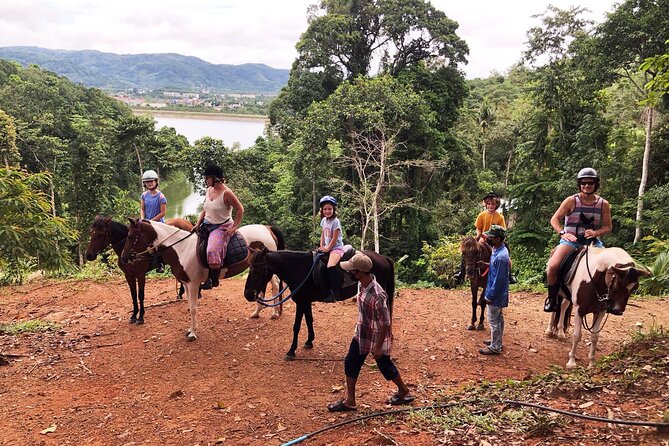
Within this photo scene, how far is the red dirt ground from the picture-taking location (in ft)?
14.3

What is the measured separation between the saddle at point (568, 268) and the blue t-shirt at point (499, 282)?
0.72 meters

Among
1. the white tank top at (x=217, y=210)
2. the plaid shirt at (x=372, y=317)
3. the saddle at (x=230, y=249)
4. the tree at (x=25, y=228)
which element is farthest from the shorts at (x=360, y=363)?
the tree at (x=25, y=228)

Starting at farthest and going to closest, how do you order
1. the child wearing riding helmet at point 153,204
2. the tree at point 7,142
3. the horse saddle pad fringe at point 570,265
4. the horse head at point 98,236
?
the tree at point 7,142 < the child wearing riding helmet at point 153,204 < the horse head at point 98,236 < the horse saddle pad fringe at point 570,265

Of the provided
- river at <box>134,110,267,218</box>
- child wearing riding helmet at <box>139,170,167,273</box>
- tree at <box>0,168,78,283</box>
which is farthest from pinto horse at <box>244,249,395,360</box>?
river at <box>134,110,267,218</box>

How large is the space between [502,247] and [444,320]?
216 centimetres

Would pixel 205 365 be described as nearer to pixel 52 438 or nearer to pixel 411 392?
pixel 52 438

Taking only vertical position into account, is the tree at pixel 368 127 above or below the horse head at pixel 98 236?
above

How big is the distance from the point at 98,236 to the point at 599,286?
717cm

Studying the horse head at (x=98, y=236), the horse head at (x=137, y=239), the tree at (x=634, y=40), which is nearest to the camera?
the horse head at (x=137, y=239)

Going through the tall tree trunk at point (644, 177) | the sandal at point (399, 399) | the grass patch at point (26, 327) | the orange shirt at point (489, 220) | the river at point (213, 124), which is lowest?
the grass patch at point (26, 327)

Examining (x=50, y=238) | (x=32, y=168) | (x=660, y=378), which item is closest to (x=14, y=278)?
(x=50, y=238)

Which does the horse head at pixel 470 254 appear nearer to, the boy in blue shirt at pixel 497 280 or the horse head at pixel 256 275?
the boy in blue shirt at pixel 497 280

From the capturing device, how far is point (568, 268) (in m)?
5.73

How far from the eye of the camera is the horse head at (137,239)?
265 inches
